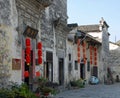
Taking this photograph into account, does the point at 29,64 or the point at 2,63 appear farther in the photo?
the point at 29,64

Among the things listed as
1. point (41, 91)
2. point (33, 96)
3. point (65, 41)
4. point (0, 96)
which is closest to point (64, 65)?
point (65, 41)

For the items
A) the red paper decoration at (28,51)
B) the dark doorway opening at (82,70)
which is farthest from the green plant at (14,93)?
the dark doorway opening at (82,70)

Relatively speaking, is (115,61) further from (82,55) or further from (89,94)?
(89,94)

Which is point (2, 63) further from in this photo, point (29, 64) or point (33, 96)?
point (29, 64)

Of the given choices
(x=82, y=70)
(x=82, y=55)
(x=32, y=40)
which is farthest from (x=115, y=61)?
(x=32, y=40)

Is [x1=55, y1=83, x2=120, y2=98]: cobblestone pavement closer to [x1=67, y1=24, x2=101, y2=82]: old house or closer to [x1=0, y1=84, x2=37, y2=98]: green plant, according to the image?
[x1=67, y1=24, x2=101, y2=82]: old house

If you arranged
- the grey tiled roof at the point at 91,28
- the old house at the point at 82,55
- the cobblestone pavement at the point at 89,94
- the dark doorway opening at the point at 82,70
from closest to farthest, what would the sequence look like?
the cobblestone pavement at the point at 89,94
the old house at the point at 82,55
the dark doorway opening at the point at 82,70
the grey tiled roof at the point at 91,28

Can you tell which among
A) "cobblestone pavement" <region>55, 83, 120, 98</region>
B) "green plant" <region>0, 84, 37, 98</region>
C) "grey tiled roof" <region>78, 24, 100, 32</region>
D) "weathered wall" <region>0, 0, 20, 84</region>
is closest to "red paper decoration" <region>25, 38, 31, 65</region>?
"weathered wall" <region>0, 0, 20, 84</region>

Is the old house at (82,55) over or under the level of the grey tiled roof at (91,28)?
under

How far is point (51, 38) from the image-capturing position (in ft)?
60.1

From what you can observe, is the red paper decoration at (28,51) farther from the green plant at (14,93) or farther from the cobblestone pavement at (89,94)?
the cobblestone pavement at (89,94)

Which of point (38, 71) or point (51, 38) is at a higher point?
point (51, 38)

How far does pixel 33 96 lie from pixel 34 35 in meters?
3.74

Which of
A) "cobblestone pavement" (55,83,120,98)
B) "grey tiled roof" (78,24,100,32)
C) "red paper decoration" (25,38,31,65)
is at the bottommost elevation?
"cobblestone pavement" (55,83,120,98)
